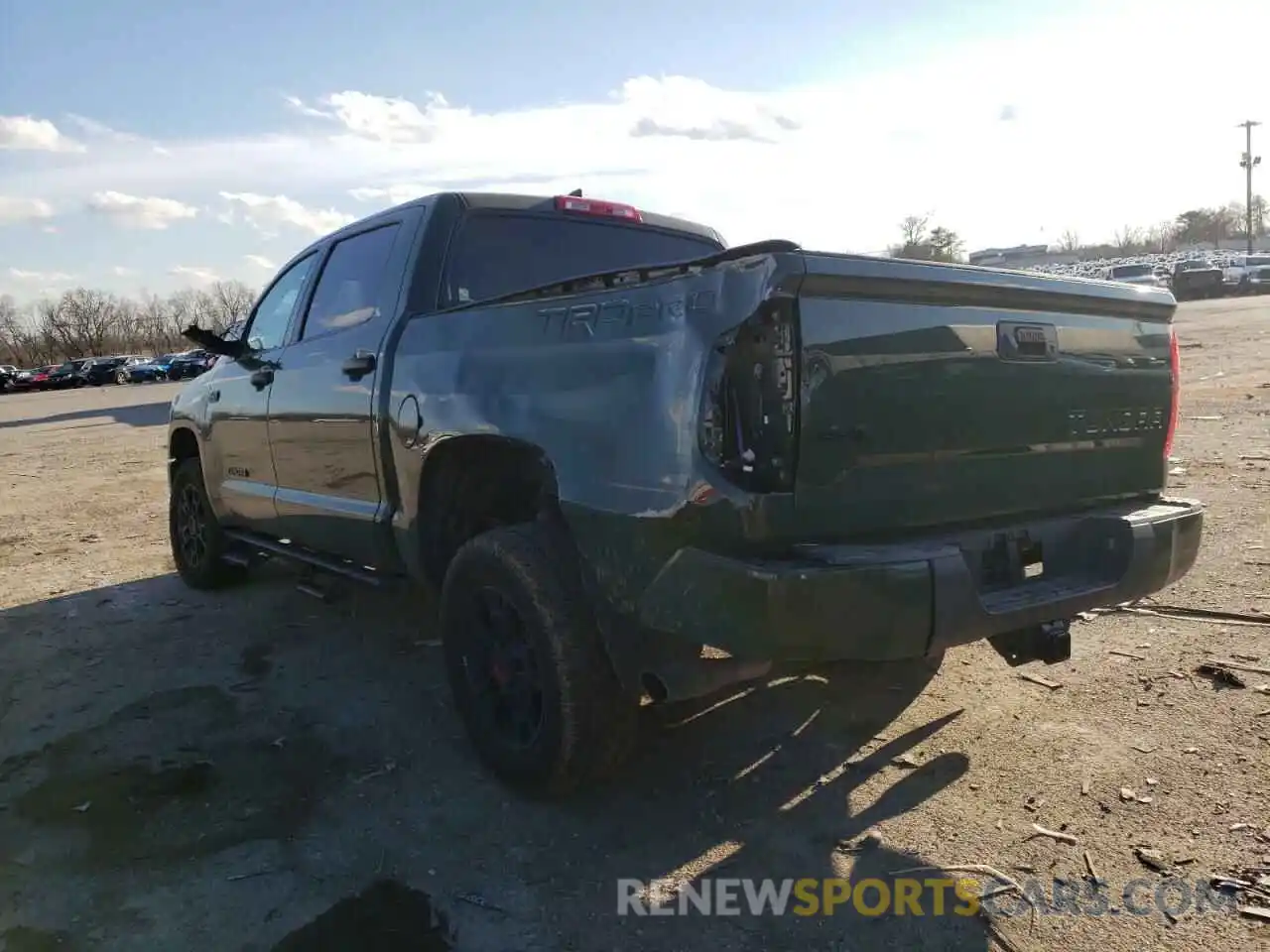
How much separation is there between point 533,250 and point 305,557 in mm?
1922

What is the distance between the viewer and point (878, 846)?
2797 millimetres

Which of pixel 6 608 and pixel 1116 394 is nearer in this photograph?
pixel 1116 394

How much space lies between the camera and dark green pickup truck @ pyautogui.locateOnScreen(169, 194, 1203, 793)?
2.40 metres

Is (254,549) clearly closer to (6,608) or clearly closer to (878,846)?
(6,608)

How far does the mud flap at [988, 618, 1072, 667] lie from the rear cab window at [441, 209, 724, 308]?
1867mm

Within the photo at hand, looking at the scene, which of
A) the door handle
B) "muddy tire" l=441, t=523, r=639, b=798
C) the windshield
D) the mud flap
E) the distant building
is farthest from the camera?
the distant building

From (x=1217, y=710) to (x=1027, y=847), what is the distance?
1292 millimetres

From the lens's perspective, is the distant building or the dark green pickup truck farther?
the distant building

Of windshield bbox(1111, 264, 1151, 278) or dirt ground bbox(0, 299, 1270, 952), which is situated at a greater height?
windshield bbox(1111, 264, 1151, 278)

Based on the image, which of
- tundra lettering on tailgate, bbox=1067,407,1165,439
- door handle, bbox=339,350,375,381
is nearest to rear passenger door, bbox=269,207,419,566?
door handle, bbox=339,350,375,381

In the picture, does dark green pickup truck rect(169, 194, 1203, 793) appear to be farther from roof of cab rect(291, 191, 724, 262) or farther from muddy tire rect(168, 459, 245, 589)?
muddy tire rect(168, 459, 245, 589)

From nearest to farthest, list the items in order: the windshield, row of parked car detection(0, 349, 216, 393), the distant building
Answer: the windshield
row of parked car detection(0, 349, 216, 393)
the distant building

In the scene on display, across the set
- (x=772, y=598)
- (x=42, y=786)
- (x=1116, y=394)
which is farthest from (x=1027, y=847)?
(x=42, y=786)

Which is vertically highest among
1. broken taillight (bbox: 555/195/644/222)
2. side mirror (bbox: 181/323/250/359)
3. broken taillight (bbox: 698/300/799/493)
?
broken taillight (bbox: 555/195/644/222)
